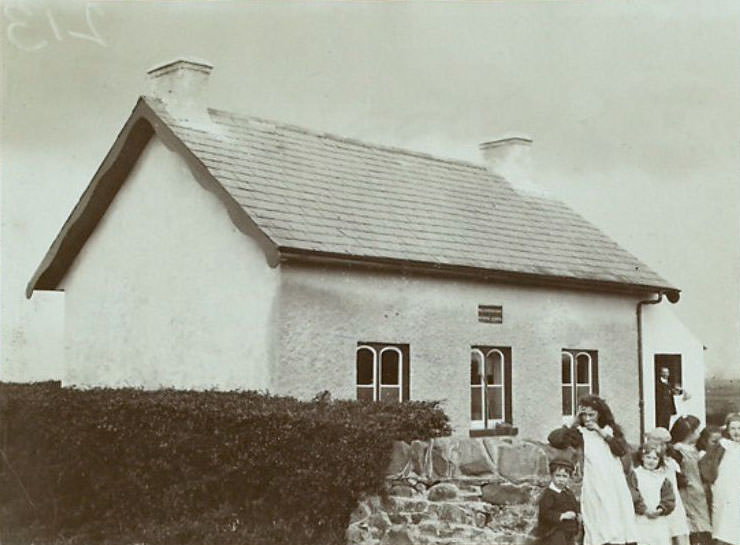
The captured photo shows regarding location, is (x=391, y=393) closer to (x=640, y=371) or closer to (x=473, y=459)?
(x=473, y=459)

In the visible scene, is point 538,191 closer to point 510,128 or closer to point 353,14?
point 510,128

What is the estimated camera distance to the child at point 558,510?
27.2ft

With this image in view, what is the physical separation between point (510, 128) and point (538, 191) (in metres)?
1.95

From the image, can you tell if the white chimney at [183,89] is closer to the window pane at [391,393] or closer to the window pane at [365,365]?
the window pane at [365,365]

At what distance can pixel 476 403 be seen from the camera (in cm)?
1563

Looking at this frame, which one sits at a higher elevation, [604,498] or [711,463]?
[711,463]

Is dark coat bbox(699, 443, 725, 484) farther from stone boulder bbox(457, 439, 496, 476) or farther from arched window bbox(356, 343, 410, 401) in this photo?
arched window bbox(356, 343, 410, 401)

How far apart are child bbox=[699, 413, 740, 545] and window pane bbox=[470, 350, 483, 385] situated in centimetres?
581

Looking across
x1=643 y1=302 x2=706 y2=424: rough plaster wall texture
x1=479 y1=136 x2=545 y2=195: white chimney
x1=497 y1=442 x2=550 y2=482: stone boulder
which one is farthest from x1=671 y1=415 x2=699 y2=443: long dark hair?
x1=479 y1=136 x2=545 y2=195: white chimney

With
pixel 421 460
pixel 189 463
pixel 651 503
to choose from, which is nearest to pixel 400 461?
pixel 421 460

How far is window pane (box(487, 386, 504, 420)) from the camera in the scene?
15805 mm

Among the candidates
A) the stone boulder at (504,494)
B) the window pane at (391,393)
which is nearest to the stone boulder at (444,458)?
the stone boulder at (504,494)

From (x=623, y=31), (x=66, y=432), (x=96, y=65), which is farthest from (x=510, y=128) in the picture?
(x=66, y=432)

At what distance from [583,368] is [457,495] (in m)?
8.50
